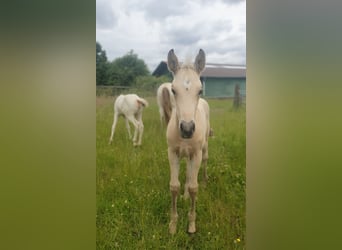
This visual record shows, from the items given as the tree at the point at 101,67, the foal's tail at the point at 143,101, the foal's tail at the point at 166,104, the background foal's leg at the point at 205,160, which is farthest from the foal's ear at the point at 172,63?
the background foal's leg at the point at 205,160

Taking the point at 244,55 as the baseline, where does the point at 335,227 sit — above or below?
below

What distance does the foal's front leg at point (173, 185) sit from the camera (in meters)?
1.74

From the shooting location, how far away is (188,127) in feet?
5.68

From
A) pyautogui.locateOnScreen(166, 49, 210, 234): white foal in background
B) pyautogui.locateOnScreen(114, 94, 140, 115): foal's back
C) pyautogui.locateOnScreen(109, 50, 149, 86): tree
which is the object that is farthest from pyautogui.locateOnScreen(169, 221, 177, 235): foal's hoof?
pyautogui.locateOnScreen(109, 50, 149, 86): tree

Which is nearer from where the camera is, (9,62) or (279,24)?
(9,62)

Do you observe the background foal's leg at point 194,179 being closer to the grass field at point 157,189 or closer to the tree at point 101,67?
the grass field at point 157,189

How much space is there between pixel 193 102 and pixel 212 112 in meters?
0.13

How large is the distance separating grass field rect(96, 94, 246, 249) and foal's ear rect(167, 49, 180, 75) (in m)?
0.18

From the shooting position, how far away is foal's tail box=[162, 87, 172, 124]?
1.77 meters

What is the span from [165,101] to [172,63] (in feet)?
0.64

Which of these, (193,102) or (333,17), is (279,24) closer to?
(333,17)

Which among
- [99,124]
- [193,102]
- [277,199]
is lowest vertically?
[277,199]

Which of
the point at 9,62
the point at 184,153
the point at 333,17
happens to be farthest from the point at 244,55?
the point at 9,62

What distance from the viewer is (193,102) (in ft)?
5.70
